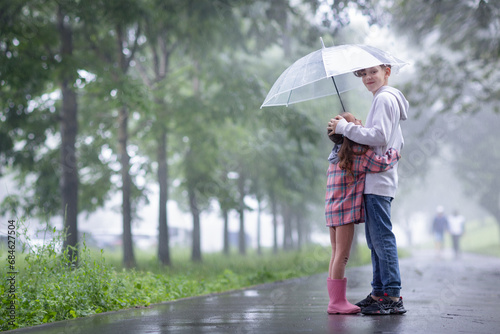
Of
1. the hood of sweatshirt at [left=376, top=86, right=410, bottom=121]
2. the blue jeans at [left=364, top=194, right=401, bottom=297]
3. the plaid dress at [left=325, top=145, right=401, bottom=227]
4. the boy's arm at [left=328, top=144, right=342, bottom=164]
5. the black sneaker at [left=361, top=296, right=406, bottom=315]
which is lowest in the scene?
the black sneaker at [left=361, top=296, right=406, bottom=315]

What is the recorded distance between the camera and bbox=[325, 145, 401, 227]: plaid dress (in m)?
4.83

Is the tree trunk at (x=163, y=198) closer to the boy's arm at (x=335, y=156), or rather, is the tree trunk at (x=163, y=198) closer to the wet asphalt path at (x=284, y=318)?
the wet asphalt path at (x=284, y=318)

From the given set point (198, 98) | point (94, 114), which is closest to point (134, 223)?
point (94, 114)

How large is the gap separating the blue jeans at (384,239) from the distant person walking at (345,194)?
0.10 m

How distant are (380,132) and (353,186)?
1.60 ft

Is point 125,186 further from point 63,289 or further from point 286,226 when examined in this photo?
point 286,226

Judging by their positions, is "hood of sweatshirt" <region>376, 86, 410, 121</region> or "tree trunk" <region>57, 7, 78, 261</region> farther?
"tree trunk" <region>57, 7, 78, 261</region>

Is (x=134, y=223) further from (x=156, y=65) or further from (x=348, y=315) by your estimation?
(x=348, y=315)

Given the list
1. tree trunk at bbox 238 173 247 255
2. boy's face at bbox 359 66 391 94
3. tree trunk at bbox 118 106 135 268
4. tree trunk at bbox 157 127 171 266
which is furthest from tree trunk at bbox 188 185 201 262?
boy's face at bbox 359 66 391 94

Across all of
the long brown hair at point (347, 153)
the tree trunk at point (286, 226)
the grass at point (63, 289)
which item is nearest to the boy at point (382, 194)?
the long brown hair at point (347, 153)

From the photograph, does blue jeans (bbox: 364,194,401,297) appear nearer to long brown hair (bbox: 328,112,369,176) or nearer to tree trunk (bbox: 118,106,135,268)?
long brown hair (bbox: 328,112,369,176)

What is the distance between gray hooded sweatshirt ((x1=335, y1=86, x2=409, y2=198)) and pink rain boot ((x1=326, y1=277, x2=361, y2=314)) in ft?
2.57

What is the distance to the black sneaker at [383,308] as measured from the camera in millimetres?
4809

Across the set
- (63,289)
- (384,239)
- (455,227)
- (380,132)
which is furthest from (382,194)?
(455,227)
